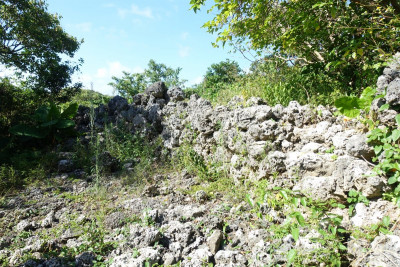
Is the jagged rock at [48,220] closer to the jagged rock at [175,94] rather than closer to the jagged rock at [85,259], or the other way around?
the jagged rock at [85,259]

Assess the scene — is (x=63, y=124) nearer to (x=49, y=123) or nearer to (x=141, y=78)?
(x=49, y=123)

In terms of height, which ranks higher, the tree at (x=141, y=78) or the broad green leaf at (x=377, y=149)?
the tree at (x=141, y=78)

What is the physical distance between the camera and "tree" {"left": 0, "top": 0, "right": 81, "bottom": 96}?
836 centimetres

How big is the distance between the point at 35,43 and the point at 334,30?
969cm

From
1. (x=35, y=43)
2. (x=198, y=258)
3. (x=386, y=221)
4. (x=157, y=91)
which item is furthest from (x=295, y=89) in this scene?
(x=35, y=43)

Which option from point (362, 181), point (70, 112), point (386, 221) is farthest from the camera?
point (70, 112)

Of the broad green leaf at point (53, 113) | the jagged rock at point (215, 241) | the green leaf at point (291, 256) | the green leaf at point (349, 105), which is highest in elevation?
the broad green leaf at point (53, 113)

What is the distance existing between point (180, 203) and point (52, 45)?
875 cm

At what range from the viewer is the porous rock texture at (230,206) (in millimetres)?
2320

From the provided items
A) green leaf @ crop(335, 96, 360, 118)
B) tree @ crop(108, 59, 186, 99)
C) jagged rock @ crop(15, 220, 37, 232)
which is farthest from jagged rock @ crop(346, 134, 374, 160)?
tree @ crop(108, 59, 186, 99)

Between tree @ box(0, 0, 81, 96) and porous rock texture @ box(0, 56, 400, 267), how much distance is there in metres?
6.17

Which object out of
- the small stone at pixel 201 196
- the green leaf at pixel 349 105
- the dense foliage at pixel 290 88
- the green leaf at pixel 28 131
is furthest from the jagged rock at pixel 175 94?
the green leaf at pixel 349 105

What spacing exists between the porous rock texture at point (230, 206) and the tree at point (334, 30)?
75 cm

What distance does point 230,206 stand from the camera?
10.8 feet
